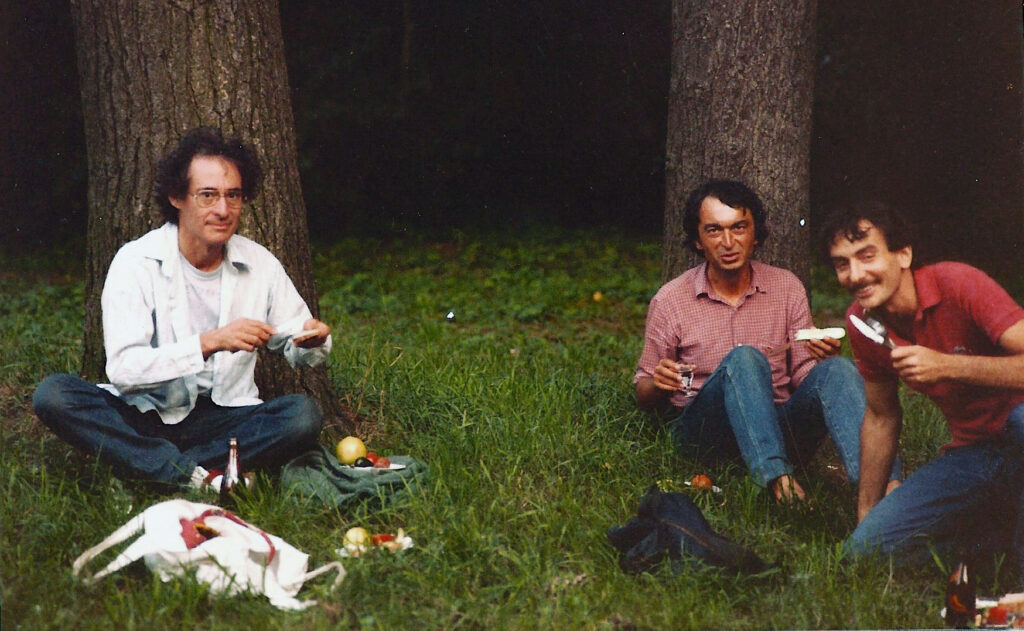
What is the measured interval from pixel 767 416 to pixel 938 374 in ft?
3.01

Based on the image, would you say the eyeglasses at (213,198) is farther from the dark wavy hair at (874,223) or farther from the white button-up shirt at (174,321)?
the dark wavy hair at (874,223)

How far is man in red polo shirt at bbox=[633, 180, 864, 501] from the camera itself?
4.07 meters

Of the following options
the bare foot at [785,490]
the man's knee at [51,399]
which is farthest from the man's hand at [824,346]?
the man's knee at [51,399]

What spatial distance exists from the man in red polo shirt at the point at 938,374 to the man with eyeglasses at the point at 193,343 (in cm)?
192

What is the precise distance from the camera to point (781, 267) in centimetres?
476

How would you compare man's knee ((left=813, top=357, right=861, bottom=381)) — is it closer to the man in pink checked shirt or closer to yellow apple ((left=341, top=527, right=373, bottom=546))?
the man in pink checked shirt

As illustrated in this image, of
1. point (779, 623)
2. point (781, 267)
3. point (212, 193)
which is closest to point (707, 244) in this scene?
point (781, 267)

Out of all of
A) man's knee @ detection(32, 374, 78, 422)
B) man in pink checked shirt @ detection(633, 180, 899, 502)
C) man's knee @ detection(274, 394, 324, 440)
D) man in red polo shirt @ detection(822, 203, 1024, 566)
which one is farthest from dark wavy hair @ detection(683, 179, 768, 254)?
man's knee @ detection(32, 374, 78, 422)

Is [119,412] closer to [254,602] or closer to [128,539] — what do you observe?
[128,539]

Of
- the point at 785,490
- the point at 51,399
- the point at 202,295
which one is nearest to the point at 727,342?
the point at 785,490

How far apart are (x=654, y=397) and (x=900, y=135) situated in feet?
16.5

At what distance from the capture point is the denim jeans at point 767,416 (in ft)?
12.6

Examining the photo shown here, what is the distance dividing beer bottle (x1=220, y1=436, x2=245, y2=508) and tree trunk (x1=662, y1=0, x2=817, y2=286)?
7.58 ft

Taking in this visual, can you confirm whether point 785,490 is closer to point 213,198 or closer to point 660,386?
point 660,386
